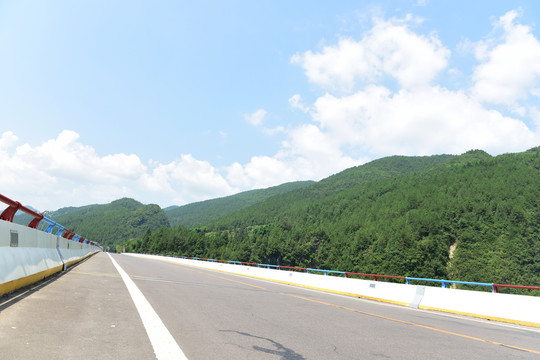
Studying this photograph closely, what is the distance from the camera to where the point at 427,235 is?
138875 mm

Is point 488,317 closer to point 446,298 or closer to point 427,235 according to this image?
point 446,298

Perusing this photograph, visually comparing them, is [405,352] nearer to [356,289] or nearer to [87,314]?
[87,314]

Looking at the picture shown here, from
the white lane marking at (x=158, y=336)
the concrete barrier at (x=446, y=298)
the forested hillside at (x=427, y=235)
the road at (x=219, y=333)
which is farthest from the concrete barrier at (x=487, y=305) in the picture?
the forested hillside at (x=427, y=235)

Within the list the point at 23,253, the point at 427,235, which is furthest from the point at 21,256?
the point at 427,235

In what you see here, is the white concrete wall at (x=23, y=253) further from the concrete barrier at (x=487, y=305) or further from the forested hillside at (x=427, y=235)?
the forested hillside at (x=427, y=235)

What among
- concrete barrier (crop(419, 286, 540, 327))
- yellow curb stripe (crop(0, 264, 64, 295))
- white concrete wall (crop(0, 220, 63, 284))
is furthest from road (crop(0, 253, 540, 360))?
concrete barrier (crop(419, 286, 540, 327))

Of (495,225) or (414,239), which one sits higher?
(495,225)

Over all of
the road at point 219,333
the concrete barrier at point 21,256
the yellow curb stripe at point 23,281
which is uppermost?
the concrete barrier at point 21,256

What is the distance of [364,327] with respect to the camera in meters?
7.96

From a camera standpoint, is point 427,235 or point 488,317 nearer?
point 488,317

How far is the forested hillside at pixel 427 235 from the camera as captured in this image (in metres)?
117

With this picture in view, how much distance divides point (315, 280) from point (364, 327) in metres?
14.5

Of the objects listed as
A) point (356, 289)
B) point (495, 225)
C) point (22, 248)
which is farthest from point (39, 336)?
point (495, 225)

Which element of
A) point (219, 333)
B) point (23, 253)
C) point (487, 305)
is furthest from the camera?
point (487, 305)
